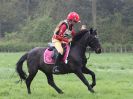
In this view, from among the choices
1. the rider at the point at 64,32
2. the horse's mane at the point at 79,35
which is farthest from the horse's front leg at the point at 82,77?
the horse's mane at the point at 79,35

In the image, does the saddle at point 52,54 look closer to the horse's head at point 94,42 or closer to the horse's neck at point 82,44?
the horse's neck at point 82,44

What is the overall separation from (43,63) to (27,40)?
233ft

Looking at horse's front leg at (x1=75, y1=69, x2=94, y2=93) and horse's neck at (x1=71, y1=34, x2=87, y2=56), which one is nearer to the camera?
horse's front leg at (x1=75, y1=69, x2=94, y2=93)

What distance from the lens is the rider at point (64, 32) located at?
14.9 meters

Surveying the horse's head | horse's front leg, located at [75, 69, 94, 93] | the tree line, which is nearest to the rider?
the horse's head

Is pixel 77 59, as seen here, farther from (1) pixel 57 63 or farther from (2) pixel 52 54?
(2) pixel 52 54

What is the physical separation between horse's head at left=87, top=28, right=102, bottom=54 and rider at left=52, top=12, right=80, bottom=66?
62 cm

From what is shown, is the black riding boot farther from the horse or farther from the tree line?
the tree line

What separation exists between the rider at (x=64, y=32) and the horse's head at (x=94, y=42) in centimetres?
62

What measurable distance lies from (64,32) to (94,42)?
105 centimetres

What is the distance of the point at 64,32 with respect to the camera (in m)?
15.0

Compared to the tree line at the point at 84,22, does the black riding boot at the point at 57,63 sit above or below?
above

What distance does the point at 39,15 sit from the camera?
9238 cm

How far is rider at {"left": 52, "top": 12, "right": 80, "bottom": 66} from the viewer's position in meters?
14.9
